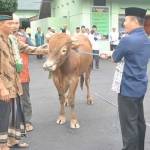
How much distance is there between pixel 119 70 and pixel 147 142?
5.74ft

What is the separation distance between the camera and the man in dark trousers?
5.81 metres

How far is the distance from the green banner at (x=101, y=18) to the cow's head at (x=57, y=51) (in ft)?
68.1

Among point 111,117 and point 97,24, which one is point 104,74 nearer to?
point 111,117

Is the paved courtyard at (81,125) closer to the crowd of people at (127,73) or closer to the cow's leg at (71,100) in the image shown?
the cow's leg at (71,100)

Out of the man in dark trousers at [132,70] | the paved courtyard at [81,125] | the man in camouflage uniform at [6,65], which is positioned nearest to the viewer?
the man in dark trousers at [132,70]

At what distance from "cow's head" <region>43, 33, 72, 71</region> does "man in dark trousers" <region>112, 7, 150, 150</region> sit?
2112 mm

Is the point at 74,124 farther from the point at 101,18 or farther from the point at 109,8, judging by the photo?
the point at 109,8

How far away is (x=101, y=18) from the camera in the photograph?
28797 millimetres

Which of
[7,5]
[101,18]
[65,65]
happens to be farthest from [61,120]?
[101,18]

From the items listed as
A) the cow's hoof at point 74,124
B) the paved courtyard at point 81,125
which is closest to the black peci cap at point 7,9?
the paved courtyard at point 81,125

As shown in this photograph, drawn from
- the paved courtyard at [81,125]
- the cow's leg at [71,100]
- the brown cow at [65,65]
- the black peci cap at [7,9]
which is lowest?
the paved courtyard at [81,125]

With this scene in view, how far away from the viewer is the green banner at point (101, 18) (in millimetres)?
28781

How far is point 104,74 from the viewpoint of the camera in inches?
699

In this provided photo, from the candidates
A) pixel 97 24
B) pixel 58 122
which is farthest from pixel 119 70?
pixel 97 24
